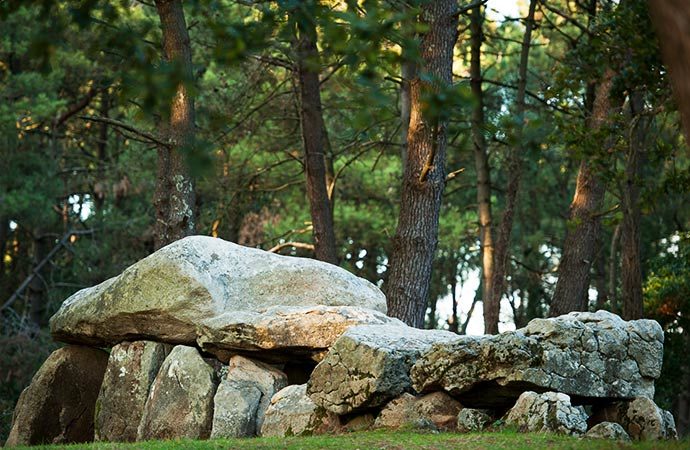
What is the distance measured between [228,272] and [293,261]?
0.88 meters

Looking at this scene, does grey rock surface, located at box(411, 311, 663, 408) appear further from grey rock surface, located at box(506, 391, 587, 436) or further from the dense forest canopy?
the dense forest canopy

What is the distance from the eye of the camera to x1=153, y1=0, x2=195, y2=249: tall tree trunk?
15773 millimetres

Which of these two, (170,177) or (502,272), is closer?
(170,177)

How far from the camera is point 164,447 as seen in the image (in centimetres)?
970

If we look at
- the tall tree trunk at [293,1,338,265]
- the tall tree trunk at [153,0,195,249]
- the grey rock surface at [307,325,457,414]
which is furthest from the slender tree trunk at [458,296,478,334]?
the grey rock surface at [307,325,457,414]

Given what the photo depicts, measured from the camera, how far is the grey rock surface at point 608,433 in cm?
964

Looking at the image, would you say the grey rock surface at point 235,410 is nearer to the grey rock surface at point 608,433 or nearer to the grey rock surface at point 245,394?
the grey rock surface at point 245,394

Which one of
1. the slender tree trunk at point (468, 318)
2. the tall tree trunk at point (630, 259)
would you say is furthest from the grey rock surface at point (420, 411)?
the slender tree trunk at point (468, 318)

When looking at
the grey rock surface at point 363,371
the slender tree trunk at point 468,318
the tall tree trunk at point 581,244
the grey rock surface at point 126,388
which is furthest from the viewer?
the slender tree trunk at point 468,318

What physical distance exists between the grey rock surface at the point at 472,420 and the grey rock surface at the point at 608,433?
110 centimetres

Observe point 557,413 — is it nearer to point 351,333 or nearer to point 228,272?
point 351,333

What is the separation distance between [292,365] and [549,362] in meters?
4.14

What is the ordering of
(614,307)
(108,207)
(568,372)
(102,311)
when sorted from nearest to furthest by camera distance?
(568,372) → (102,311) → (614,307) → (108,207)

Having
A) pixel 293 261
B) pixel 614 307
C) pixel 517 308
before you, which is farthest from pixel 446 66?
pixel 517 308
